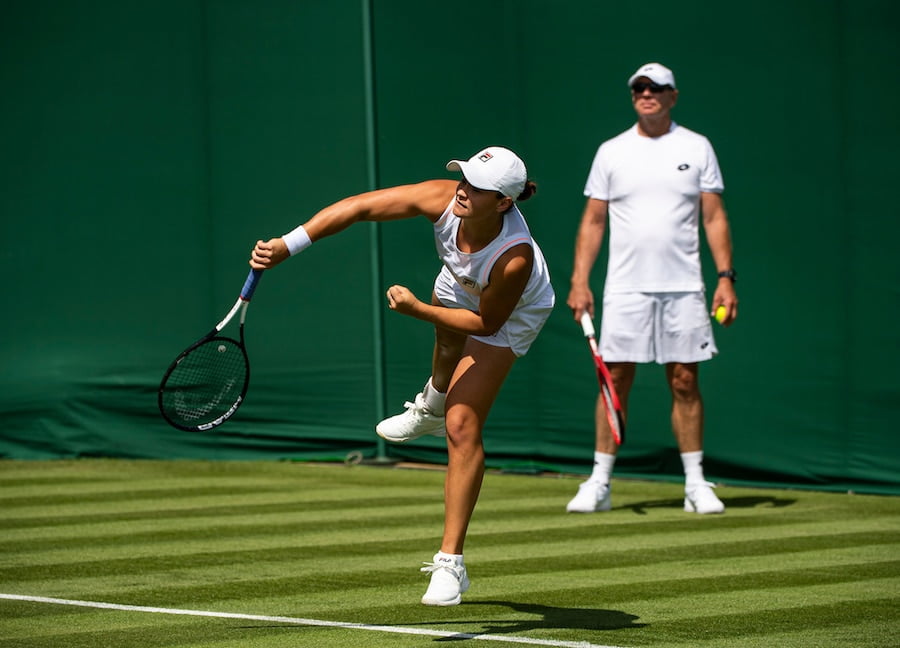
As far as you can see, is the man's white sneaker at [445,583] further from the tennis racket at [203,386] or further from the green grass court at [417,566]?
the tennis racket at [203,386]

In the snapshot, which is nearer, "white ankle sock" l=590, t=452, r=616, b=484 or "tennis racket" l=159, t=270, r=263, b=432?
"tennis racket" l=159, t=270, r=263, b=432

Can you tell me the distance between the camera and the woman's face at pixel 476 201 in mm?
5418

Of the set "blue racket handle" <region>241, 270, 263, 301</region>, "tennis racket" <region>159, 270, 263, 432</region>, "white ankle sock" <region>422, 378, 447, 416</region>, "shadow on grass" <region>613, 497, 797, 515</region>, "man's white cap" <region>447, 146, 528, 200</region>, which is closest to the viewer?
"man's white cap" <region>447, 146, 528, 200</region>

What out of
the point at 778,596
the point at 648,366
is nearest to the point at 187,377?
the point at 778,596

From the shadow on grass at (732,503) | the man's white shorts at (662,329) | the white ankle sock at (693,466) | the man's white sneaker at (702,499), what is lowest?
the shadow on grass at (732,503)

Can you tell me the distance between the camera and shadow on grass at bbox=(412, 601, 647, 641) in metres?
5.39

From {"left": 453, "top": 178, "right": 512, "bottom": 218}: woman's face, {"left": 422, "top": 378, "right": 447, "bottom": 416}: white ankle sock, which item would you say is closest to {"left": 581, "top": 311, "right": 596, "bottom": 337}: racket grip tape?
{"left": 422, "top": 378, "right": 447, "bottom": 416}: white ankle sock

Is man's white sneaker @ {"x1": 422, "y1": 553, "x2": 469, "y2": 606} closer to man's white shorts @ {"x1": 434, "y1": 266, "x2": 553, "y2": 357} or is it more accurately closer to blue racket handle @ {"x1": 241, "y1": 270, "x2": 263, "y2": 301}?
man's white shorts @ {"x1": 434, "y1": 266, "x2": 553, "y2": 357}

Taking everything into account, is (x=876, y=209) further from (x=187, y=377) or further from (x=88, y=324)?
(x=88, y=324)

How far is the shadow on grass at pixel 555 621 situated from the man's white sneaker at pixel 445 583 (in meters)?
0.15

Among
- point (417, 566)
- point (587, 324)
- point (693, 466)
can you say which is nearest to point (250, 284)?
point (417, 566)

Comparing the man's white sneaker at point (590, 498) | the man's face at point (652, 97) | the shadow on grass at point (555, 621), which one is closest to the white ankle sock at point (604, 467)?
the man's white sneaker at point (590, 498)

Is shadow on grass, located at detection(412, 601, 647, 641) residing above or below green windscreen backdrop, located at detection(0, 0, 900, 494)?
below

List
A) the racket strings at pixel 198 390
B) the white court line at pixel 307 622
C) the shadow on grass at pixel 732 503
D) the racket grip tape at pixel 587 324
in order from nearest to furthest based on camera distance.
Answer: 1. the white court line at pixel 307 622
2. the racket strings at pixel 198 390
3. the racket grip tape at pixel 587 324
4. the shadow on grass at pixel 732 503
